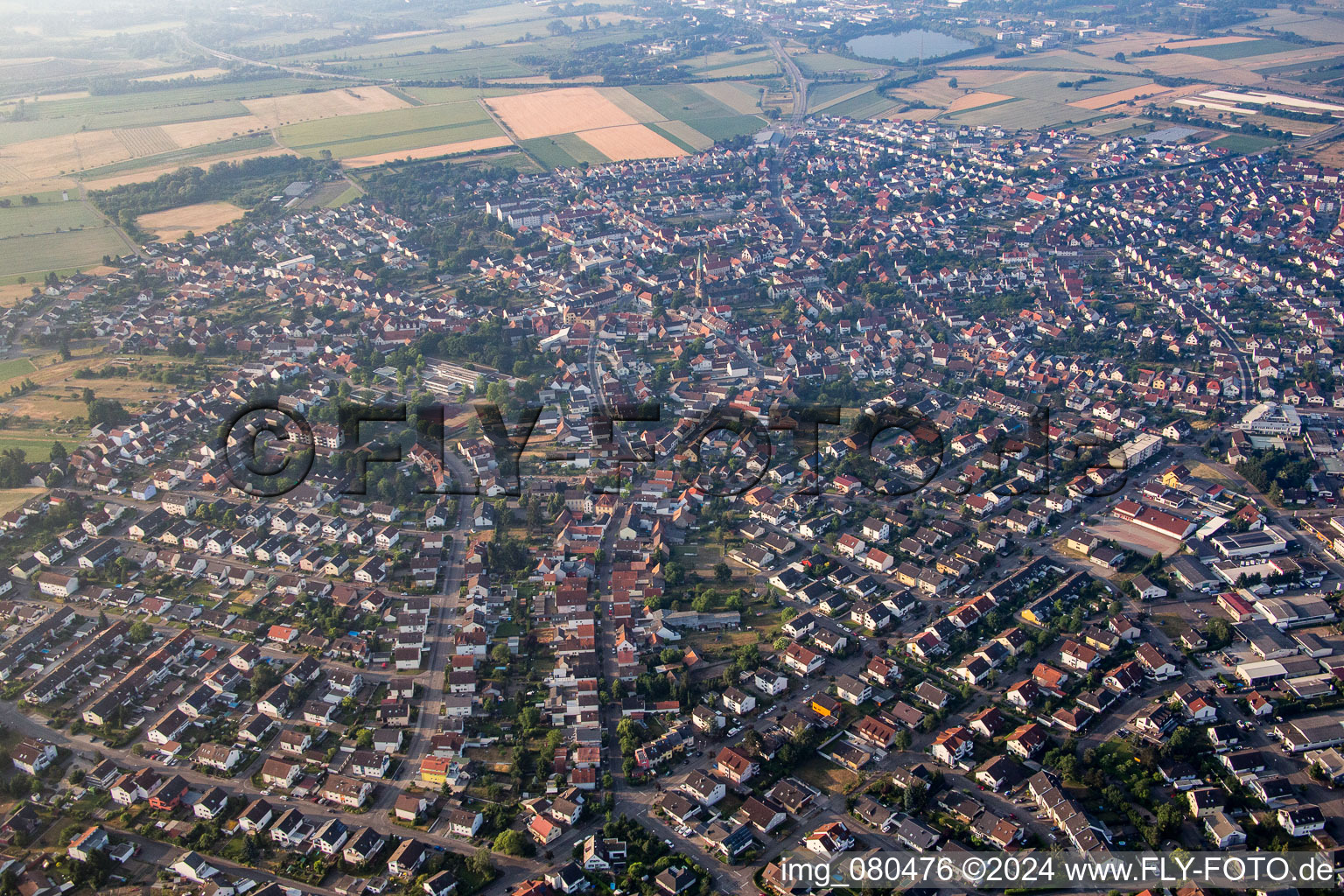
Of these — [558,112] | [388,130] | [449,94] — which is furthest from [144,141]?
[558,112]

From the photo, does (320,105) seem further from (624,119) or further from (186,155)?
(624,119)

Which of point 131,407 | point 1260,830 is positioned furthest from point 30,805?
point 1260,830

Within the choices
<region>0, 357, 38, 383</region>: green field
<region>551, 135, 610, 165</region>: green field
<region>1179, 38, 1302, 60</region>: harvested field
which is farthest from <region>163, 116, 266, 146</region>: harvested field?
<region>1179, 38, 1302, 60</region>: harvested field

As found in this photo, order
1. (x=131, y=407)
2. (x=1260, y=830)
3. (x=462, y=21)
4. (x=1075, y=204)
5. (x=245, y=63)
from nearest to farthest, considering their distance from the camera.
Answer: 1. (x=1260, y=830)
2. (x=131, y=407)
3. (x=1075, y=204)
4. (x=245, y=63)
5. (x=462, y=21)

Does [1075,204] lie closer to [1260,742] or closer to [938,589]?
[938,589]

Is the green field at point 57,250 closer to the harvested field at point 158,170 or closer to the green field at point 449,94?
the harvested field at point 158,170

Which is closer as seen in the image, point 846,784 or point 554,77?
point 846,784

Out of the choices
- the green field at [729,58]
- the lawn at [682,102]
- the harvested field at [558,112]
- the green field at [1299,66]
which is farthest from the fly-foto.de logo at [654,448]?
the green field at [729,58]
